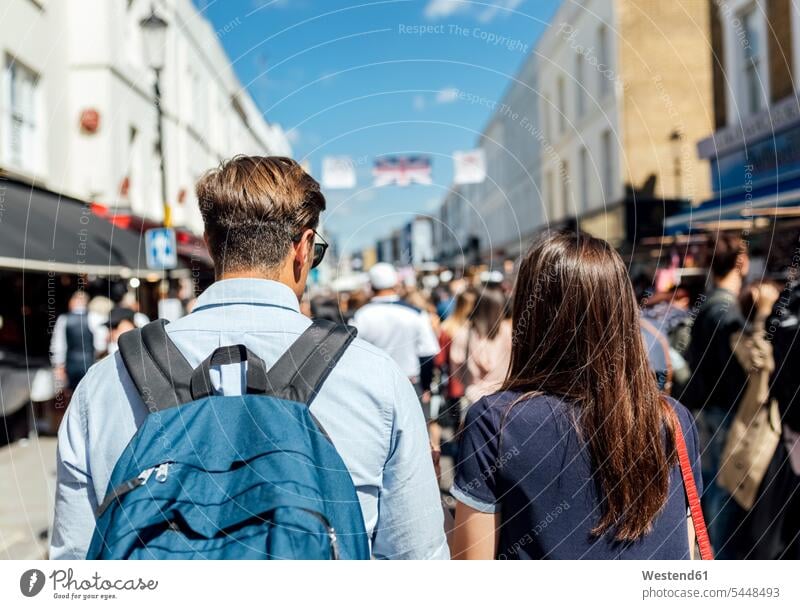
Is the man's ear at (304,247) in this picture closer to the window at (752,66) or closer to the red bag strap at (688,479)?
the red bag strap at (688,479)

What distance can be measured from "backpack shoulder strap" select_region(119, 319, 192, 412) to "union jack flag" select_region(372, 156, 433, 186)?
883mm

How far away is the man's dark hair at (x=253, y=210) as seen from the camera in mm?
1476

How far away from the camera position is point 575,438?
1641mm

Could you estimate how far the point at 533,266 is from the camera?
1.79m

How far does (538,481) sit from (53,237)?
4.36 m

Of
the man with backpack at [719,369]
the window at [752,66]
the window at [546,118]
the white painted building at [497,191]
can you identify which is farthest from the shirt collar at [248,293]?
the window at [546,118]

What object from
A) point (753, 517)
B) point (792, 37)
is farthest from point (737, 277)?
point (792, 37)

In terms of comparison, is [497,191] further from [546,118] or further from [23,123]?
[546,118]

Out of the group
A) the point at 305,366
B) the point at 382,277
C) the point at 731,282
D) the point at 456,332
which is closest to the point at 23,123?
the point at 382,277

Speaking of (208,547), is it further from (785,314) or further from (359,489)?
(785,314)

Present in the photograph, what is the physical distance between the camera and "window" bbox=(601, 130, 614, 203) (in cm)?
2025

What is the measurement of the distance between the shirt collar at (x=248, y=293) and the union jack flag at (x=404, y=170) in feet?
2.23

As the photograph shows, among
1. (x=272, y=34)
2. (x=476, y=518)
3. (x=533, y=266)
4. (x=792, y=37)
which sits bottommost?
(x=476, y=518)

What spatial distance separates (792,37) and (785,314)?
1075 cm
